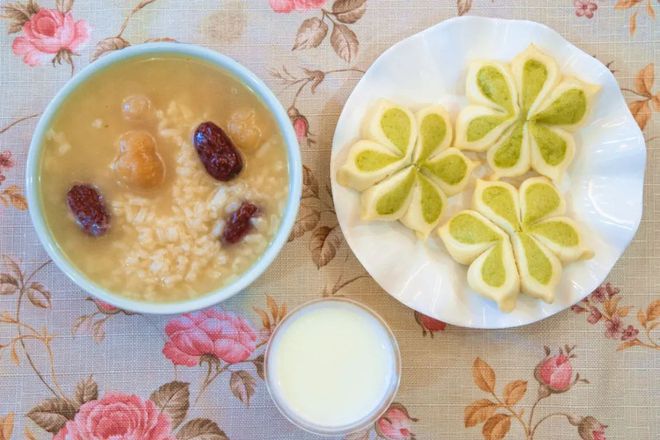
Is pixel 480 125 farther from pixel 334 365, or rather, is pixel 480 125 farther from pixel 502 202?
pixel 334 365

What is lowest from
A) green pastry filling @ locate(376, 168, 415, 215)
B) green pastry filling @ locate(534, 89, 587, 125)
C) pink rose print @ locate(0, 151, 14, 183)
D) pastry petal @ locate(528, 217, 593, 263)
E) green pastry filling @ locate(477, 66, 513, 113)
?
pastry petal @ locate(528, 217, 593, 263)

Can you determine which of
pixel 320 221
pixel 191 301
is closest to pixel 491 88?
pixel 320 221

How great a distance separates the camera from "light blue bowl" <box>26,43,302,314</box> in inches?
48.7

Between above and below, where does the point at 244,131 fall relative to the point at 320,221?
above

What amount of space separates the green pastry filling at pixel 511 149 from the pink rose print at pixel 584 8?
31 cm

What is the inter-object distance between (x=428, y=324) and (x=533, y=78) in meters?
0.58

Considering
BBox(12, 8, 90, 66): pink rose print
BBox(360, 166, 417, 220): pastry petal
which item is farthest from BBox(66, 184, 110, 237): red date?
BBox(360, 166, 417, 220): pastry petal

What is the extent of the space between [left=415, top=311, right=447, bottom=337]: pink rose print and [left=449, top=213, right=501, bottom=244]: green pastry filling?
8.3 inches

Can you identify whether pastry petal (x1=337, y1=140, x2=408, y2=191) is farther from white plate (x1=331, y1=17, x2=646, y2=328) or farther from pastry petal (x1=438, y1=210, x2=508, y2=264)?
pastry petal (x1=438, y1=210, x2=508, y2=264)

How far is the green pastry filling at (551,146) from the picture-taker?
1.43m

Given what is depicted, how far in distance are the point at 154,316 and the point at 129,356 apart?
0.35 feet

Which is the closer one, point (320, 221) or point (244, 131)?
point (244, 131)

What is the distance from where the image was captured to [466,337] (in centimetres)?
152

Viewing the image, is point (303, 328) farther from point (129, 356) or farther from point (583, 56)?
point (583, 56)
